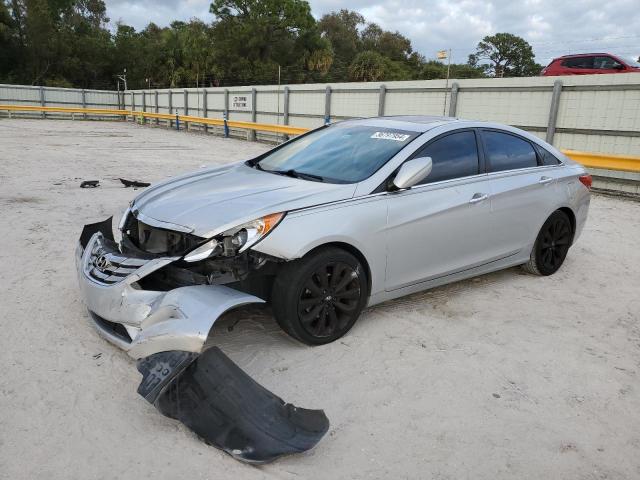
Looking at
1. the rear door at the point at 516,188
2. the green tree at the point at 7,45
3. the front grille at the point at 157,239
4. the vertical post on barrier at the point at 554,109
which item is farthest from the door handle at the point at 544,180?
the green tree at the point at 7,45

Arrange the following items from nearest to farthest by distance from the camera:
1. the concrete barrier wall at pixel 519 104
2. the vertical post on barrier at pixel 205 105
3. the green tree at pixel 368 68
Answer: the concrete barrier wall at pixel 519 104 → the vertical post on barrier at pixel 205 105 → the green tree at pixel 368 68

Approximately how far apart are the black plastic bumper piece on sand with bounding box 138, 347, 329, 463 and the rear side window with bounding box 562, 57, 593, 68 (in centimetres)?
1690

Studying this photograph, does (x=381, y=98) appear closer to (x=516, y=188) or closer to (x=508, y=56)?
(x=516, y=188)

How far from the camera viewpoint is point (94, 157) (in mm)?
14672

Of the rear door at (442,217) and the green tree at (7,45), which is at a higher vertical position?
the green tree at (7,45)

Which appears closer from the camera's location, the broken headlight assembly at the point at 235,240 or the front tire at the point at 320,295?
the broken headlight assembly at the point at 235,240

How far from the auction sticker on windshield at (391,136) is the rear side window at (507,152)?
34.5 inches

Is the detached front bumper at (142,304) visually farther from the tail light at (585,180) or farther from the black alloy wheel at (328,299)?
the tail light at (585,180)

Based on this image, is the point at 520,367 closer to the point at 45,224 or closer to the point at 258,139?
the point at 45,224

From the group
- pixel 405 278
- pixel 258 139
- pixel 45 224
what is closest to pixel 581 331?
pixel 405 278

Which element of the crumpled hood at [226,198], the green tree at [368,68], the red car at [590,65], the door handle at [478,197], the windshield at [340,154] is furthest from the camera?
the green tree at [368,68]

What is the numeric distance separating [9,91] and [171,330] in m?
41.5

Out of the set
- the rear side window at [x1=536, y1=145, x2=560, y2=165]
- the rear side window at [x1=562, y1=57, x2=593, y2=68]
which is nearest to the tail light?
the rear side window at [x1=536, y1=145, x2=560, y2=165]

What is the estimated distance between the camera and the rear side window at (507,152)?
4730 mm
